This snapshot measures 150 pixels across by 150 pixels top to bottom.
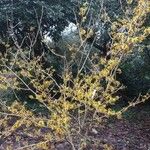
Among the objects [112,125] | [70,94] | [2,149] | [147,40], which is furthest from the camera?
[112,125]

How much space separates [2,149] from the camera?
840cm

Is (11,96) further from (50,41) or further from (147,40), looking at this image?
(147,40)

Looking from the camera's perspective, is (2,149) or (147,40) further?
(147,40)

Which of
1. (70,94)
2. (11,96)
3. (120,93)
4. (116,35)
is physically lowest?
(11,96)

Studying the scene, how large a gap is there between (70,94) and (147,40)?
4263 millimetres

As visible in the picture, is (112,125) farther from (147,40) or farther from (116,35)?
(116,35)

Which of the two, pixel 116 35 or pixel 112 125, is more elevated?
pixel 116 35

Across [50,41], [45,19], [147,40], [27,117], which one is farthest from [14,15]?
[27,117]

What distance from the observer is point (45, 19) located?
10398 mm

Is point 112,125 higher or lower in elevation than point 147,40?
lower

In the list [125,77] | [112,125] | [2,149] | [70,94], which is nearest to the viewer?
[70,94]

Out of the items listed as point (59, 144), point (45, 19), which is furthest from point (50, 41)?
point (59, 144)

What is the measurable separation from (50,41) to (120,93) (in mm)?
2288

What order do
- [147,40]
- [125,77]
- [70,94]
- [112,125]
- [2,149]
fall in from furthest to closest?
[125,77] < [112,125] < [147,40] < [2,149] < [70,94]
